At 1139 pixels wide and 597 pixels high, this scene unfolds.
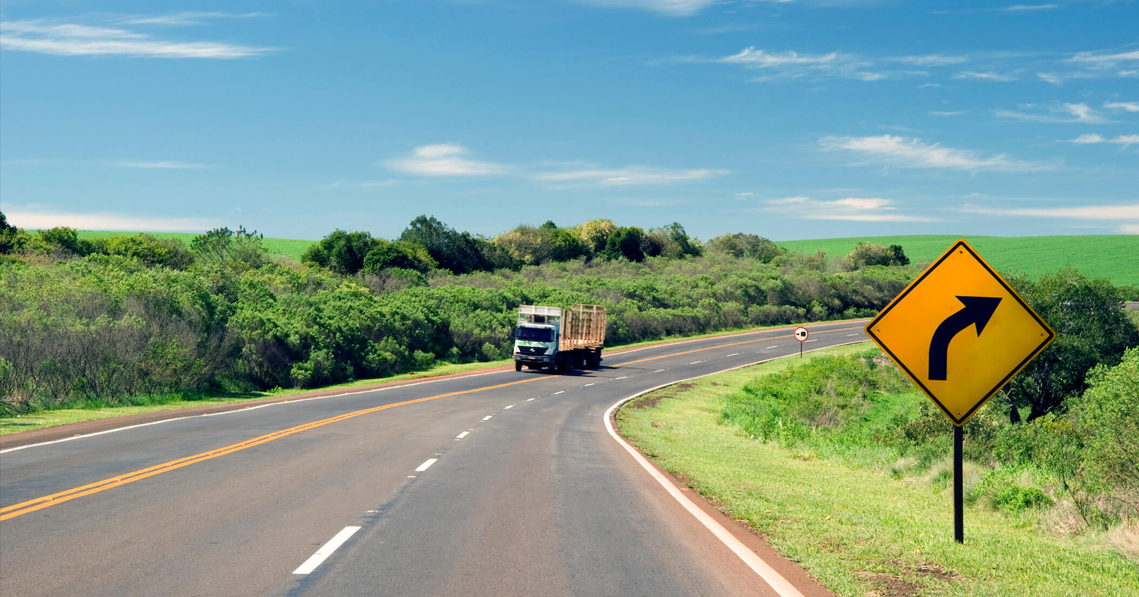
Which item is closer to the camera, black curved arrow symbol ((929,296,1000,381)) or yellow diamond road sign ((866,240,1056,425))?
yellow diamond road sign ((866,240,1056,425))

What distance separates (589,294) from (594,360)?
97.9ft

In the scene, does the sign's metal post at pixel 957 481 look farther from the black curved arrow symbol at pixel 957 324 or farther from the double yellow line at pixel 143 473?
the double yellow line at pixel 143 473

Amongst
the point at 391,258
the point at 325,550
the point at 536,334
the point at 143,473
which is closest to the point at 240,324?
the point at 536,334

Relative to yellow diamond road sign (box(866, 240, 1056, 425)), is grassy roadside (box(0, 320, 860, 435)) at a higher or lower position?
lower

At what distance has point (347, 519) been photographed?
9.19 m

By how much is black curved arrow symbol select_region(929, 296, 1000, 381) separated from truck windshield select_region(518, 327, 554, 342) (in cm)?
3763

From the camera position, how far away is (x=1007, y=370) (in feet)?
24.8

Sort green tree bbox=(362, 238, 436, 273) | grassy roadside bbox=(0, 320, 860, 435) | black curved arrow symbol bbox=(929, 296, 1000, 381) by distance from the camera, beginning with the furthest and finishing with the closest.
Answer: green tree bbox=(362, 238, 436, 273), grassy roadside bbox=(0, 320, 860, 435), black curved arrow symbol bbox=(929, 296, 1000, 381)

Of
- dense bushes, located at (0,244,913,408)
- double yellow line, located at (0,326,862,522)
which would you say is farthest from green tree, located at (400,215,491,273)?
double yellow line, located at (0,326,862,522)

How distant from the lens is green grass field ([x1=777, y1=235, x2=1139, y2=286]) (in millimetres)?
111731

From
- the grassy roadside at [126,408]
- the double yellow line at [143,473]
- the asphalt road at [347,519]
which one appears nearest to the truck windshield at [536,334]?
the grassy roadside at [126,408]

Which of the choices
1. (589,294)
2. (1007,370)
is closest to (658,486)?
(1007,370)

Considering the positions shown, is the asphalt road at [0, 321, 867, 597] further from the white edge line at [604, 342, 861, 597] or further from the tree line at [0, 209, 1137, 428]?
the tree line at [0, 209, 1137, 428]

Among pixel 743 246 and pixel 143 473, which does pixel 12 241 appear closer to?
pixel 143 473
